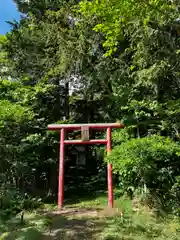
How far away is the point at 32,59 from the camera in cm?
1152

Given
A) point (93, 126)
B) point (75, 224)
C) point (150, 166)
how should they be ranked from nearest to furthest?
point (75, 224) → point (150, 166) → point (93, 126)

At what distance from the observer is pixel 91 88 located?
10859 millimetres

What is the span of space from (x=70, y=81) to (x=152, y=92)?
354cm

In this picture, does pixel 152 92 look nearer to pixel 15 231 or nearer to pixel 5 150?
pixel 5 150

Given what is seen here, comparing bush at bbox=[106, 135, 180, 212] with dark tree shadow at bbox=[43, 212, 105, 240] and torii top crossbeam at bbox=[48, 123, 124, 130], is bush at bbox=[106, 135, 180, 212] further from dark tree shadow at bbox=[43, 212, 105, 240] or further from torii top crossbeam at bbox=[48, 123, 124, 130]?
dark tree shadow at bbox=[43, 212, 105, 240]

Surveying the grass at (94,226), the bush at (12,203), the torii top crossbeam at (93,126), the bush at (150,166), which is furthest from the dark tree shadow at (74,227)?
the torii top crossbeam at (93,126)

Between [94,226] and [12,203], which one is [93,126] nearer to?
[12,203]

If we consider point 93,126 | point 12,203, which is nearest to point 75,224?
point 12,203

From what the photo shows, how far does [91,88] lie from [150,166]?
470cm

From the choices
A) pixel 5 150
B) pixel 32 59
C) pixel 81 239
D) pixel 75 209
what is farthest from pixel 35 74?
pixel 81 239

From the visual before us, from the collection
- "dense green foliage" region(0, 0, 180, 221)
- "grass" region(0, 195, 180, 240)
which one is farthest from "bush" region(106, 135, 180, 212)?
"grass" region(0, 195, 180, 240)

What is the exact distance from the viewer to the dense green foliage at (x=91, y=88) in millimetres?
7129

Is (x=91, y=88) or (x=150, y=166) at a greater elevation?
(x=91, y=88)

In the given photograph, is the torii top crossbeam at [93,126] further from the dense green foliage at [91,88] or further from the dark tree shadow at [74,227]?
the dark tree shadow at [74,227]
